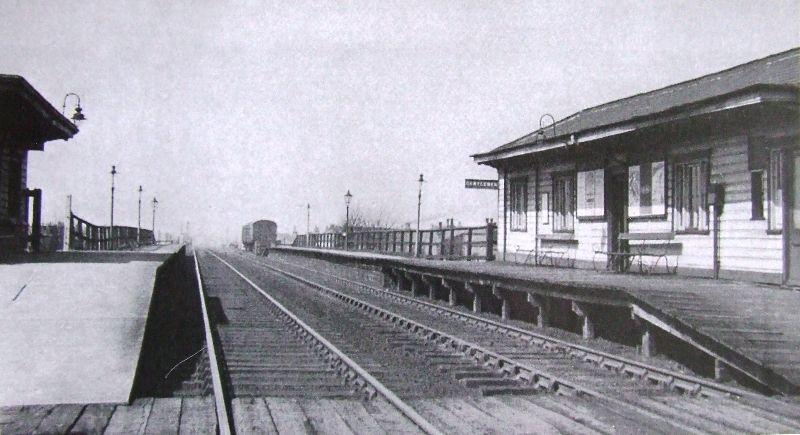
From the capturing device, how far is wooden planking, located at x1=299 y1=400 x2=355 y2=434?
19.2 ft

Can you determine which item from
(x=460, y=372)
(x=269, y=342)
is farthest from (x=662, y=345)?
(x=269, y=342)

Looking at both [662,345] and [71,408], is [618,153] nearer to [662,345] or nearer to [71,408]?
[662,345]

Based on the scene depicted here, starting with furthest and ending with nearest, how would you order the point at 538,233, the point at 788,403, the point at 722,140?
the point at 538,233 < the point at 722,140 < the point at 788,403

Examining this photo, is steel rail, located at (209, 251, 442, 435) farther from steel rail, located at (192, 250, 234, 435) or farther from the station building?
the station building

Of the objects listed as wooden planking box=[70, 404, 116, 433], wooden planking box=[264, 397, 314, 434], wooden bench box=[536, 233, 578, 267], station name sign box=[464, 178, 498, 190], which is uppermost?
station name sign box=[464, 178, 498, 190]

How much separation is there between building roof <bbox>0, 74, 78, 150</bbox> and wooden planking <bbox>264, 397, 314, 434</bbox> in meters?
8.39

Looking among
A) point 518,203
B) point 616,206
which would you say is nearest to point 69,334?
point 616,206

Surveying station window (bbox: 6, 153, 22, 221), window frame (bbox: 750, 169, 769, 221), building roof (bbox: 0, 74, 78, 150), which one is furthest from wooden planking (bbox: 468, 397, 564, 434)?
station window (bbox: 6, 153, 22, 221)

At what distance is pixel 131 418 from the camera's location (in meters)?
6.04

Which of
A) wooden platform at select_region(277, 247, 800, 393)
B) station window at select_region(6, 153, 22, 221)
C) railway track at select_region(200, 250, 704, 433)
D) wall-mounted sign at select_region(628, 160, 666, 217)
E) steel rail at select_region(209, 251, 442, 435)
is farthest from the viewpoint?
station window at select_region(6, 153, 22, 221)

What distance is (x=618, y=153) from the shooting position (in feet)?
50.1

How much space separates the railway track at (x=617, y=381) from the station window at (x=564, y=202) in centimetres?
556

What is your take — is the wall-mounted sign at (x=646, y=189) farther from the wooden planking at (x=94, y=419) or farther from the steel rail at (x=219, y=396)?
the wooden planking at (x=94, y=419)

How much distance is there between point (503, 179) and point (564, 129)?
7.75ft
